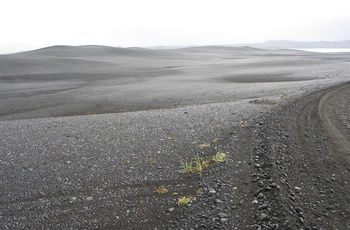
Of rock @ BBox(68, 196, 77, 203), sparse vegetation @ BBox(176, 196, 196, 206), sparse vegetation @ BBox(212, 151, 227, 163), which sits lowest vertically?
rock @ BBox(68, 196, 77, 203)

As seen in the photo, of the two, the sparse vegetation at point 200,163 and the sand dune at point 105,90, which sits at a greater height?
the sand dune at point 105,90

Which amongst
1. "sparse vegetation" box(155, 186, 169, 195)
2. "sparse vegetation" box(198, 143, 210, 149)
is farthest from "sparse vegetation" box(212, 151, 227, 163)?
"sparse vegetation" box(155, 186, 169, 195)

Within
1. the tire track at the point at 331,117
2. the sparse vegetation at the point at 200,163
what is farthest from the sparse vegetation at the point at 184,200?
the tire track at the point at 331,117

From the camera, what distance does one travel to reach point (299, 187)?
199 inches

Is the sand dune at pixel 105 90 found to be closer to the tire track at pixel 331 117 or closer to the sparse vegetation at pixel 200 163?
the tire track at pixel 331 117

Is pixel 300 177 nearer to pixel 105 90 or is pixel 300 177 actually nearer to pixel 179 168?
pixel 179 168

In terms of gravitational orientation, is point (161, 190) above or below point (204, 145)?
below

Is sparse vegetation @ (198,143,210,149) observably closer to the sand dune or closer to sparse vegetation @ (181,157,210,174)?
sparse vegetation @ (181,157,210,174)

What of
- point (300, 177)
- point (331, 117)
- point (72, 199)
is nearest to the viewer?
point (72, 199)

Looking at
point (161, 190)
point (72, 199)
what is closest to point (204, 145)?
point (161, 190)

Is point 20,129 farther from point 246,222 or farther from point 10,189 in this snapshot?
point 246,222

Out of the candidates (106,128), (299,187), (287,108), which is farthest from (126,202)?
(287,108)

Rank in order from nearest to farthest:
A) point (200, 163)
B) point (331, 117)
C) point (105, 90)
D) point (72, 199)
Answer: point (72, 199) < point (200, 163) < point (331, 117) < point (105, 90)

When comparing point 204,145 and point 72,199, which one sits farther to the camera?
point 204,145
